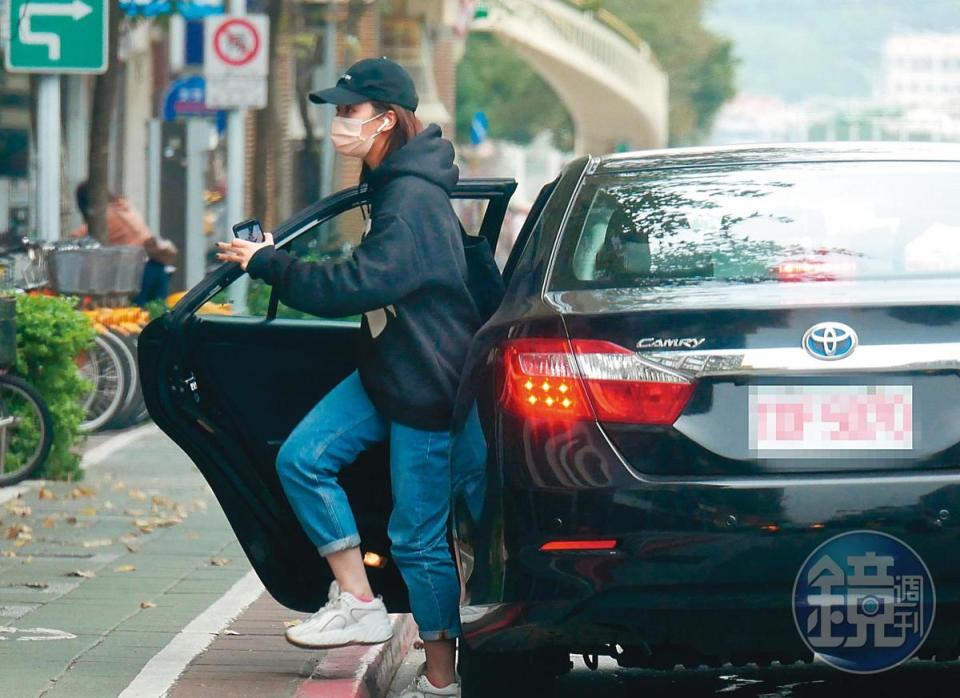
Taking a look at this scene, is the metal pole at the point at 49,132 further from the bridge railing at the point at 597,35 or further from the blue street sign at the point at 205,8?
the bridge railing at the point at 597,35

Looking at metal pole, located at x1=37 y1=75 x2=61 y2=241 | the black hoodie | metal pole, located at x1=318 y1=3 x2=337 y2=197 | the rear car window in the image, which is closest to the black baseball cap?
the black hoodie

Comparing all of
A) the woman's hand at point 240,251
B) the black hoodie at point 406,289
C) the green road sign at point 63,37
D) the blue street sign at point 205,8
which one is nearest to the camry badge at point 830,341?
the black hoodie at point 406,289

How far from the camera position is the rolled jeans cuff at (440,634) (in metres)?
5.48

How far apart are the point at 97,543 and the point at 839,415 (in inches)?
181

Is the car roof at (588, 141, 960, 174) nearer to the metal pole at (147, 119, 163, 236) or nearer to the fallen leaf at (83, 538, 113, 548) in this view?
the fallen leaf at (83, 538, 113, 548)

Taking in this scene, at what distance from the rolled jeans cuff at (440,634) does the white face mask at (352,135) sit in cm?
124

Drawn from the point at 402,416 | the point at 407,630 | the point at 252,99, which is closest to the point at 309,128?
the point at 252,99

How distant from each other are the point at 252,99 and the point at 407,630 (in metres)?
11.0

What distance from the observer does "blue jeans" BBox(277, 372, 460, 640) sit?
535 centimetres

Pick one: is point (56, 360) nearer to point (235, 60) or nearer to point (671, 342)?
point (671, 342)

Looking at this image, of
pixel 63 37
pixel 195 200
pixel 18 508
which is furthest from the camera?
pixel 195 200

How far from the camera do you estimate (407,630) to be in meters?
7.05

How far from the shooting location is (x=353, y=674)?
5.78 m

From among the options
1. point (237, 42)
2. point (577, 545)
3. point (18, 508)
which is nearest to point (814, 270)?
point (577, 545)
